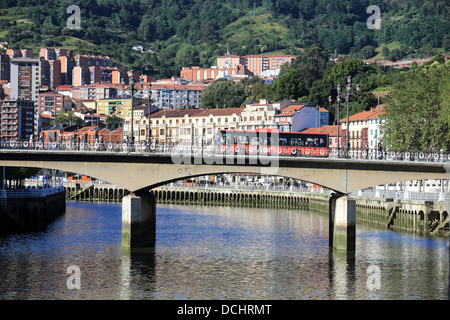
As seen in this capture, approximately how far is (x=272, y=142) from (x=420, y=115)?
94.3 feet

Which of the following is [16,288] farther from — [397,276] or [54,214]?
[54,214]

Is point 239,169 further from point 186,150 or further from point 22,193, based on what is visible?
point 22,193

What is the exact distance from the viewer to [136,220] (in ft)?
210

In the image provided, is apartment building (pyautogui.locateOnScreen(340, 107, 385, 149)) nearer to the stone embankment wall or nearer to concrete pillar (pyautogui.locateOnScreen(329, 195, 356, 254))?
the stone embankment wall

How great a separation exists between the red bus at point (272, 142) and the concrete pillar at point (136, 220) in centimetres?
750

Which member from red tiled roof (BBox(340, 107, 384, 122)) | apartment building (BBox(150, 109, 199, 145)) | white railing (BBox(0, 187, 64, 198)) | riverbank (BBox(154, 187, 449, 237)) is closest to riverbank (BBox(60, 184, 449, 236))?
riverbank (BBox(154, 187, 449, 237))

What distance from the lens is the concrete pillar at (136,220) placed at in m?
63.5

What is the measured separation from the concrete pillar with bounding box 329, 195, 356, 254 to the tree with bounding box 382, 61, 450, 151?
30227 millimetres

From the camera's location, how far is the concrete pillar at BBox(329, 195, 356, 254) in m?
62.9

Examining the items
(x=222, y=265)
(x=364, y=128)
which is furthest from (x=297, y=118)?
(x=222, y=265)

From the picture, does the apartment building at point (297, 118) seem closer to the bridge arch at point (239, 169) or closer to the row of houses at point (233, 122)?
the row of houses at point (233, 122)

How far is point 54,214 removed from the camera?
98.2m
